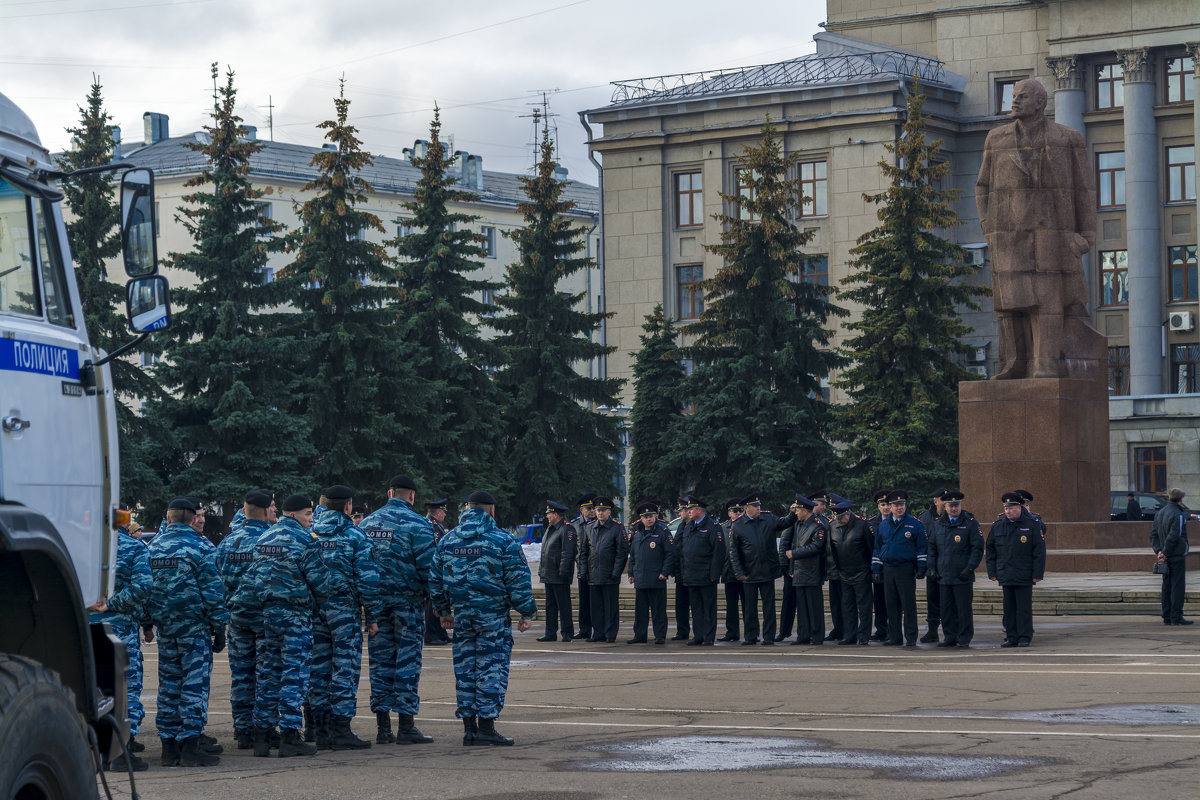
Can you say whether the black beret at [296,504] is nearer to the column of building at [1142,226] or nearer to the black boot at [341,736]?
the black boot at [341,736]

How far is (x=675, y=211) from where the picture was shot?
65.6m

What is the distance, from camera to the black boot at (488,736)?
39.1ft

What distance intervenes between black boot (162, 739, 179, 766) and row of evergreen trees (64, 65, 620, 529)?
64.6 feet

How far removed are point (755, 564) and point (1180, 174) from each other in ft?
147

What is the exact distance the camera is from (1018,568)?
19.3 meters

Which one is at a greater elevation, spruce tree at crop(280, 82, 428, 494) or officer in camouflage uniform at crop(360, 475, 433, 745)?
spruce tree at crop(280, 82, 428, 494)

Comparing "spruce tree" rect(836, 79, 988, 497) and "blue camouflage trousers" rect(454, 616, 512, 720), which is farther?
"spruce tree" rect(836, 79, 988, 497)

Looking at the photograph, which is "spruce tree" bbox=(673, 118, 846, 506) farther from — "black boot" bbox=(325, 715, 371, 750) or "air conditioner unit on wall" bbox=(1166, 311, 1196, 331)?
"black boot" bbox=(325, 715, 371, 750)

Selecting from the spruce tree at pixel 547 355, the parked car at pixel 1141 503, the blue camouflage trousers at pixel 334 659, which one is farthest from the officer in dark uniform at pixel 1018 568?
the parked car at pixel 1141 503

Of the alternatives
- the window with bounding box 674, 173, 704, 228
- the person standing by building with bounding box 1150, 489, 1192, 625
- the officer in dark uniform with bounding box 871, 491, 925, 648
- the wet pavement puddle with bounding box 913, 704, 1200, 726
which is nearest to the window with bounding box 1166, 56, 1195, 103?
the window with bounding box 674, 173, 704, 228

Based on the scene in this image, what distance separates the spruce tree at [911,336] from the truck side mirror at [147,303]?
34.8 meters

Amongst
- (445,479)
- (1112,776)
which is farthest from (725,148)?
(1112,776)

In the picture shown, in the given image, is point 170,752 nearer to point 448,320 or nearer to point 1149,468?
point 448,320

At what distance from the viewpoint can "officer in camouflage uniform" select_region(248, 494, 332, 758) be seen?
11617 mm
